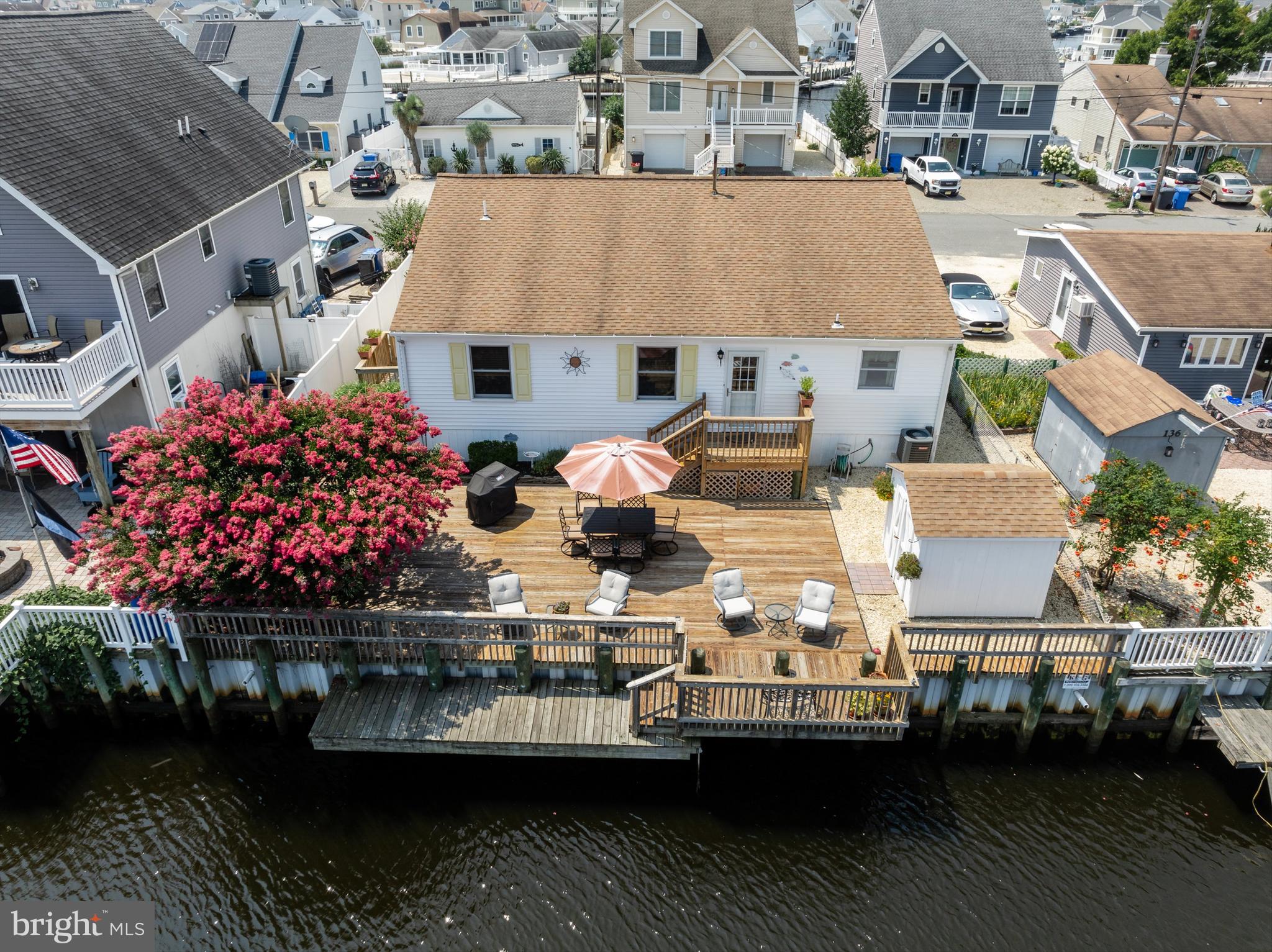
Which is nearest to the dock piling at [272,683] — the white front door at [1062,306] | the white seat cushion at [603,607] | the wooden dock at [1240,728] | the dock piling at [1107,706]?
the white seat cushion at [603,607]

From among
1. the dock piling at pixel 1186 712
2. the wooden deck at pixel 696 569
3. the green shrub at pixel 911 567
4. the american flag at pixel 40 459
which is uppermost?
the american flag at pixel 40 459

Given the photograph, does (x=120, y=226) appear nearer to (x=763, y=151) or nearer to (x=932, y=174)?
(x=763, y=151)

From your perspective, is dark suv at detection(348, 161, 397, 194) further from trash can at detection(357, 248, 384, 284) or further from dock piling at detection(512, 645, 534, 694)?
dock piling at detection(512, 645, 534, 694)

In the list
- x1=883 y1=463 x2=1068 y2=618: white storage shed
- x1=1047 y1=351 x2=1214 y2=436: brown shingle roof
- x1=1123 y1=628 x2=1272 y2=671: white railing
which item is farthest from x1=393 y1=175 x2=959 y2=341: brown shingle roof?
x1=1123 y1=628 x2=1272 y2=671: white railing

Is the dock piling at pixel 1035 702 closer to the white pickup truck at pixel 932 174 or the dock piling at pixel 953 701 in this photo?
the dock piling at pixel 953 701

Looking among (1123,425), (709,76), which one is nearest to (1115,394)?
(1123,425)

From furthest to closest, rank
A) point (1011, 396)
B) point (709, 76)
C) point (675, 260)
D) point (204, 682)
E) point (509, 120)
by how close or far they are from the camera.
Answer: point (509, 120), point (709, 76), point (1011, 396), point (675, 260), point (204, 682)

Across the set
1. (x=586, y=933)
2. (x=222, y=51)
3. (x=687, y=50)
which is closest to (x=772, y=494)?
(x=586, y=933)
